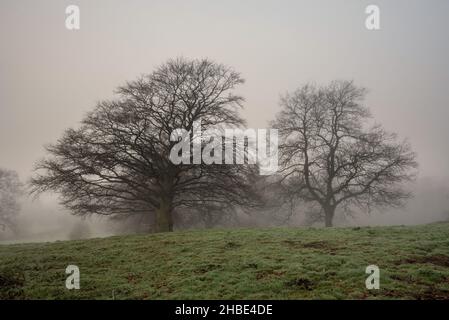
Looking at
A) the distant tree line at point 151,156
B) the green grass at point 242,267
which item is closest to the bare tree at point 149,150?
the distant tree line at point 151,156

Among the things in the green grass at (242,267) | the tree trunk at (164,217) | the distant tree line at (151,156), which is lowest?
the green grass at (242,267)

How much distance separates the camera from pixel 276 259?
1444cm

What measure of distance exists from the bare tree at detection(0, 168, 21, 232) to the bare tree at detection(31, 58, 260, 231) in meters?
44.9

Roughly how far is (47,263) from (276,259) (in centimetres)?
1000

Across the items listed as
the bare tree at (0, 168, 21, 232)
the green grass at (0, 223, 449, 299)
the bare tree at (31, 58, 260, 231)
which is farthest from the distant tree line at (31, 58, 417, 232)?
the bare tree at (0, 168, 21, 232)

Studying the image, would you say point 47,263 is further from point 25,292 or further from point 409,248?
point 409,248

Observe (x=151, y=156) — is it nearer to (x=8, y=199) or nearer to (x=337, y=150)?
(x=337, y=150)

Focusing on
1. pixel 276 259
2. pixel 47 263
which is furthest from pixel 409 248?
pixel 47 263

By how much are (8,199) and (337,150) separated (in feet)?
184

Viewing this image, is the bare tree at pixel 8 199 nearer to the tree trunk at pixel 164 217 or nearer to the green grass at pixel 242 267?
the tree trunk at pixel 164 217

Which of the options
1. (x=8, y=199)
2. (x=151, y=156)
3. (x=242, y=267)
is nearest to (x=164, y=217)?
(x=151, y=156)

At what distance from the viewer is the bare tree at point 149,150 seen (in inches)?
946

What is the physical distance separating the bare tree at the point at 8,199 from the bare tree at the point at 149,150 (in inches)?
1769

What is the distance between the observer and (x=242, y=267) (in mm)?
13477
